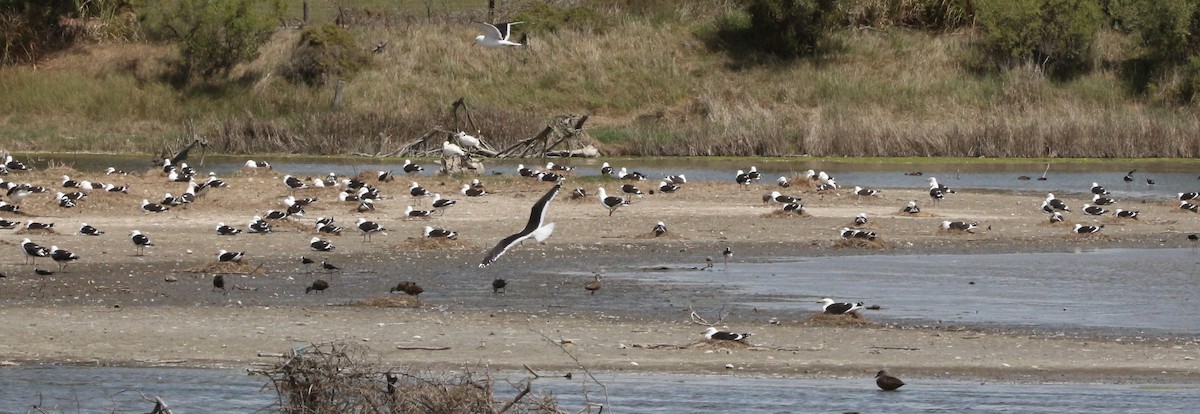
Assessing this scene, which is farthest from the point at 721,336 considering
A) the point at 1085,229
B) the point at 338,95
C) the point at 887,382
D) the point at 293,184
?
the point at 338,95

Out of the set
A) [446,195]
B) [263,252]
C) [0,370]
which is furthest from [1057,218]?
[0,370]

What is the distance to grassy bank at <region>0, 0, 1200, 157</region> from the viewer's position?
46.4m

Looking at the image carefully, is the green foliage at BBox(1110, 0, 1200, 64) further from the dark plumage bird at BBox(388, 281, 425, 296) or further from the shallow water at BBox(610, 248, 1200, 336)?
the dark plumage bird at BBox(388, 281, 425, 296)

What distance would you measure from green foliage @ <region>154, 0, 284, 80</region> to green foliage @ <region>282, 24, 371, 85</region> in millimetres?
1546

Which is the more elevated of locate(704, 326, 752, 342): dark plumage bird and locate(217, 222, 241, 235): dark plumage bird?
locate(704, 326, 752, 342): dark plumage bird

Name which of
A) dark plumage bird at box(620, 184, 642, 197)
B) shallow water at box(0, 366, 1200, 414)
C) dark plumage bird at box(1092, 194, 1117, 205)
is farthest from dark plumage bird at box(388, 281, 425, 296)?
dark plumage bird at box(1092, 194, 1117, 205)

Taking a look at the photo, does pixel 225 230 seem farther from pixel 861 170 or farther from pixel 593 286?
pixel 861 170

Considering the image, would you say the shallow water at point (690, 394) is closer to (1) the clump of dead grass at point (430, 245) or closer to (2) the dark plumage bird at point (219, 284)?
(2) the dark plumage bird at point (219, 284)

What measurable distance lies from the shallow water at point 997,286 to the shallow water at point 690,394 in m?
3.24

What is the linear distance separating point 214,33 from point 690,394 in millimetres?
47764

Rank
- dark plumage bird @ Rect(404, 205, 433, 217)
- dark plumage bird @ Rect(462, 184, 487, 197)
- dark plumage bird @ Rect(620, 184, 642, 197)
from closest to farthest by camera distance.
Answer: dark plumage bird @ Rect(404, 205, 433, 217) → dark plumage bird @ Rect(462, 184, 487, 197) → dark plumage bird @ Rect(620, 184, 642, 197)

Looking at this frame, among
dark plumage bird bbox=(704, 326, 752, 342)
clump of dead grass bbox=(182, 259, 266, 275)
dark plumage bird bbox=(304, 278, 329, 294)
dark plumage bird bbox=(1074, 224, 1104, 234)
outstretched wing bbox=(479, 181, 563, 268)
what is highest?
outstretched wing bbox=(479, 181, 563, 268)

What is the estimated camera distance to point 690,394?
40.7ft

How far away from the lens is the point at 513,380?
41.8 ft
